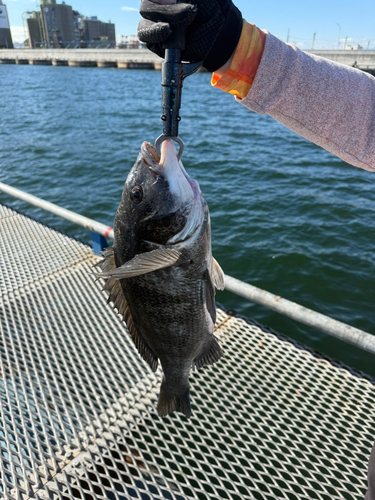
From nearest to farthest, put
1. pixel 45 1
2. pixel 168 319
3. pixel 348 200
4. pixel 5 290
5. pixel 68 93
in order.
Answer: pixel 168 319 < pixel 5 290 < pixel 348 200 < pixel 68 93 < pixel 45 1

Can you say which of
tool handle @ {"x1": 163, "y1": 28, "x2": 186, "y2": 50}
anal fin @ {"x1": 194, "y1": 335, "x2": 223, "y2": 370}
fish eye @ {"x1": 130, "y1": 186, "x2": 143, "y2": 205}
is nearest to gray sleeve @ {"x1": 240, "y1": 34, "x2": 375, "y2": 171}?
tool handle @ {"x1": 163, "y1": 28, "x2": 186, "y2": 50}

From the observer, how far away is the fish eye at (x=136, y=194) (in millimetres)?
1818

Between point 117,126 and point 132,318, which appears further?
point 117,126

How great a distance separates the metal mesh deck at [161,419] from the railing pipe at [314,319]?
0.66 meters

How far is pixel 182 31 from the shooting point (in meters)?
1.49

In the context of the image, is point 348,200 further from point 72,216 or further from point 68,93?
point 68,93

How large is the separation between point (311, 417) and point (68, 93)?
3792cm

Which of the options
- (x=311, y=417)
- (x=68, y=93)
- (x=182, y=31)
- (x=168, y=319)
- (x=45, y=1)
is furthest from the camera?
(x=45, y=1)

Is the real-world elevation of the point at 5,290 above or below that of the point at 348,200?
above

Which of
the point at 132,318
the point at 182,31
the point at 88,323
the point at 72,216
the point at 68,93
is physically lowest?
the point at 68,93

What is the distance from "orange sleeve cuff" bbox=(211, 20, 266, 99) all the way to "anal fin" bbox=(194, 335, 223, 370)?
146 cm

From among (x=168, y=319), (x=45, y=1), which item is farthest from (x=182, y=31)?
(x=45, y=1)

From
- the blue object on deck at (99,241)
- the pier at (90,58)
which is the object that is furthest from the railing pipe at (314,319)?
the pier at (90,58)

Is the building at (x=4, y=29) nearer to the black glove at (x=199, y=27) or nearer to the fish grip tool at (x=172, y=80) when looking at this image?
the black glove at (x=199, y=27)
